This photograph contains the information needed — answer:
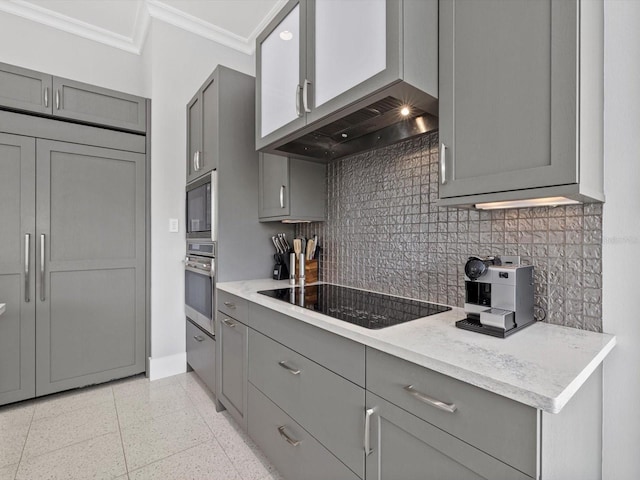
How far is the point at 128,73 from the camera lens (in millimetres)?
3074

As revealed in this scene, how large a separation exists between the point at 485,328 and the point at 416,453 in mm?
424

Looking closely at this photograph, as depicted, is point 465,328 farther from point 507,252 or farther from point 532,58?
point 532,58

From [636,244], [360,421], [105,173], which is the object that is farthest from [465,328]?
[105,173]

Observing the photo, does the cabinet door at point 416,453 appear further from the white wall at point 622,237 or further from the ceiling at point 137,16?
the ceiling at point 137,16

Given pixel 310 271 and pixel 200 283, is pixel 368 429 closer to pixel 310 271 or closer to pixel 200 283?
pixel 310 271

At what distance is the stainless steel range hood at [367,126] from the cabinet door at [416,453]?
3.46 feet

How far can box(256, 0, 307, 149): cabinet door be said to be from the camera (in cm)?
158

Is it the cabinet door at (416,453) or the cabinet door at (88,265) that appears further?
the cabinet door at (88,265)

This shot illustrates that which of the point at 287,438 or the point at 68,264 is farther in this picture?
the point at 68,264

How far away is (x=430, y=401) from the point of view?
33.0 inches

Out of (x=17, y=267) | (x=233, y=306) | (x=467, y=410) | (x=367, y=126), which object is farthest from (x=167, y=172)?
(x=467, y=410)

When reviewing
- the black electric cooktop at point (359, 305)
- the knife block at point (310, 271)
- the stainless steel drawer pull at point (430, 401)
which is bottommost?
the stainless steel drawer pull at point (430, 401)

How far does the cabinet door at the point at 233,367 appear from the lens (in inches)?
71.6

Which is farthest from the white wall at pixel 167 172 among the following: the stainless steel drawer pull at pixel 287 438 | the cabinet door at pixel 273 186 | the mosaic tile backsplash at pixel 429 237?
the stainless steel drawer pull at pixel 287 438
